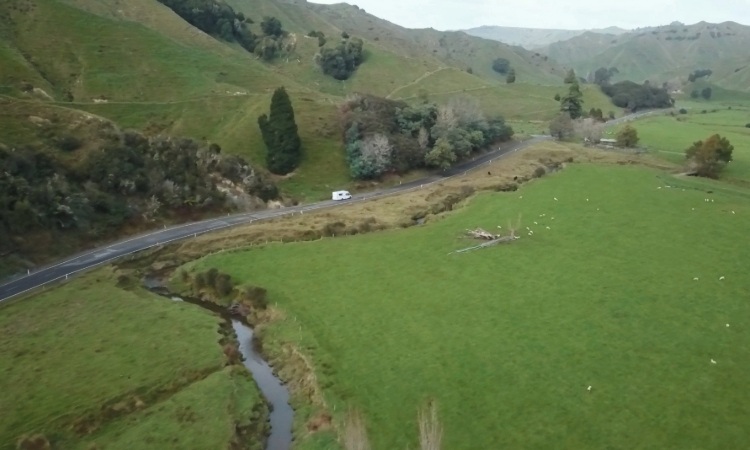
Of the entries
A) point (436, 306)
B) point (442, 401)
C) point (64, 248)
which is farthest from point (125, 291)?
point (442, 401)

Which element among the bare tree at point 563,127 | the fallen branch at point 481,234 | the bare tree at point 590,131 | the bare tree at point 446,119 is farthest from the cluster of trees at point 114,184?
the bare tree at point 590,131

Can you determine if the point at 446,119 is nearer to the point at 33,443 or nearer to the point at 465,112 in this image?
the point at 465,112

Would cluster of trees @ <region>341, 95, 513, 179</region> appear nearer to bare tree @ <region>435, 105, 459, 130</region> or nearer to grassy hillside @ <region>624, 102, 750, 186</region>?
bare tree @ <region>435, 105, 459, 130</region>

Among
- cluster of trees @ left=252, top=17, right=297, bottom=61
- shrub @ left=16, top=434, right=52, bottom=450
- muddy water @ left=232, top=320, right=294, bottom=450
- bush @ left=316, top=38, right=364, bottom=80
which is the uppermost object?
cluster of trees @ left=252, top=17, right=297, bottom=61

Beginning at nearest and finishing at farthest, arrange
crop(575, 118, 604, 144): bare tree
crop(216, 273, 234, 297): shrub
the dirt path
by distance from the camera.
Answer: crop(216, 273, 234, 297): shrub
crop(575, 118, 604, 144): bare tree
the dirt path

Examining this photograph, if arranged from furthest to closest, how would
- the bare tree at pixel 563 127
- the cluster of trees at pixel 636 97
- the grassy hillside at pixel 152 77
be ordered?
the cluster of trees at pixel 636 97
the bare tree at pixel 563 127
the grassy hillside at pixel 152 77

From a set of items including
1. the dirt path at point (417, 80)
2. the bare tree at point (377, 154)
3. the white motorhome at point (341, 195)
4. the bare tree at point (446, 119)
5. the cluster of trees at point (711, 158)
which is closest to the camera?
the white motorhome at point (341, 195)

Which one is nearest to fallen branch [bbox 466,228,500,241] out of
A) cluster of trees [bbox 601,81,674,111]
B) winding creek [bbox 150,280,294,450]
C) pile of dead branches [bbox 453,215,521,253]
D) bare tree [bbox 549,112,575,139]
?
pile of dead branches [bbox 453,215,521,253]

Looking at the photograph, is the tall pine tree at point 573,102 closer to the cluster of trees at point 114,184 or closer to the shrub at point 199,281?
the cluster of trees at point 114,184
